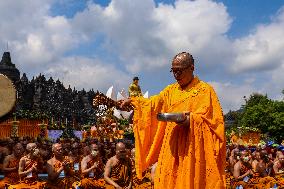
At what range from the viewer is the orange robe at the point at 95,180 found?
415 inches

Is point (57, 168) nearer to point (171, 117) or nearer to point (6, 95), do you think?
point (171, 117)

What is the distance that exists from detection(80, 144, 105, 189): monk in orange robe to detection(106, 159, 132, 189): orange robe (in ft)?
6.92

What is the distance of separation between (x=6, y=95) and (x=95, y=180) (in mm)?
8653

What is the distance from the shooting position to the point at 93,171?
1112 centimetres

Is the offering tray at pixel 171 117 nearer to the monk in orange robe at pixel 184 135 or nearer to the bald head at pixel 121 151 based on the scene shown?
the monk in orange robe at pixel 184 135

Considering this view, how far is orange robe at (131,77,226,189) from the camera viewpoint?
5090 mm

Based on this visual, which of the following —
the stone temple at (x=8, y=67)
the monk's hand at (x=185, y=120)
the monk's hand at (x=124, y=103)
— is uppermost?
the stone temple at (x=8, y=67)

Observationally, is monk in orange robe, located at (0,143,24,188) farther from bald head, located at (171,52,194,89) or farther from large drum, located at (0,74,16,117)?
large drum, located at (0,74,16,117)

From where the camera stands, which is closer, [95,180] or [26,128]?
[95,180]

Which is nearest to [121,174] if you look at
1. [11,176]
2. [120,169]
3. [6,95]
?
[120,169]

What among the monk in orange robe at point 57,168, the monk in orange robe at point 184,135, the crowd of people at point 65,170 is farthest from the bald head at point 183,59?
the monk in orange robe at point 57,168

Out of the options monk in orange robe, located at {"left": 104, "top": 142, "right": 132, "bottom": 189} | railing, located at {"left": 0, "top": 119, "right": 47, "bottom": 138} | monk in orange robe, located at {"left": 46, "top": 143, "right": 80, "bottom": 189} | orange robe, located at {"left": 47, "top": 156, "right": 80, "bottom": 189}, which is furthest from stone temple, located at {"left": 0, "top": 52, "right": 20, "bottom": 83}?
monk in orange robe, located at {"left": 104, "top": 142, "right": 132, "bottom": 189}

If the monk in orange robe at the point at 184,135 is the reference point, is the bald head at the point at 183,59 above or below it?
above

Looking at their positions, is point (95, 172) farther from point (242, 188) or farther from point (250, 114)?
point (250, 114)
